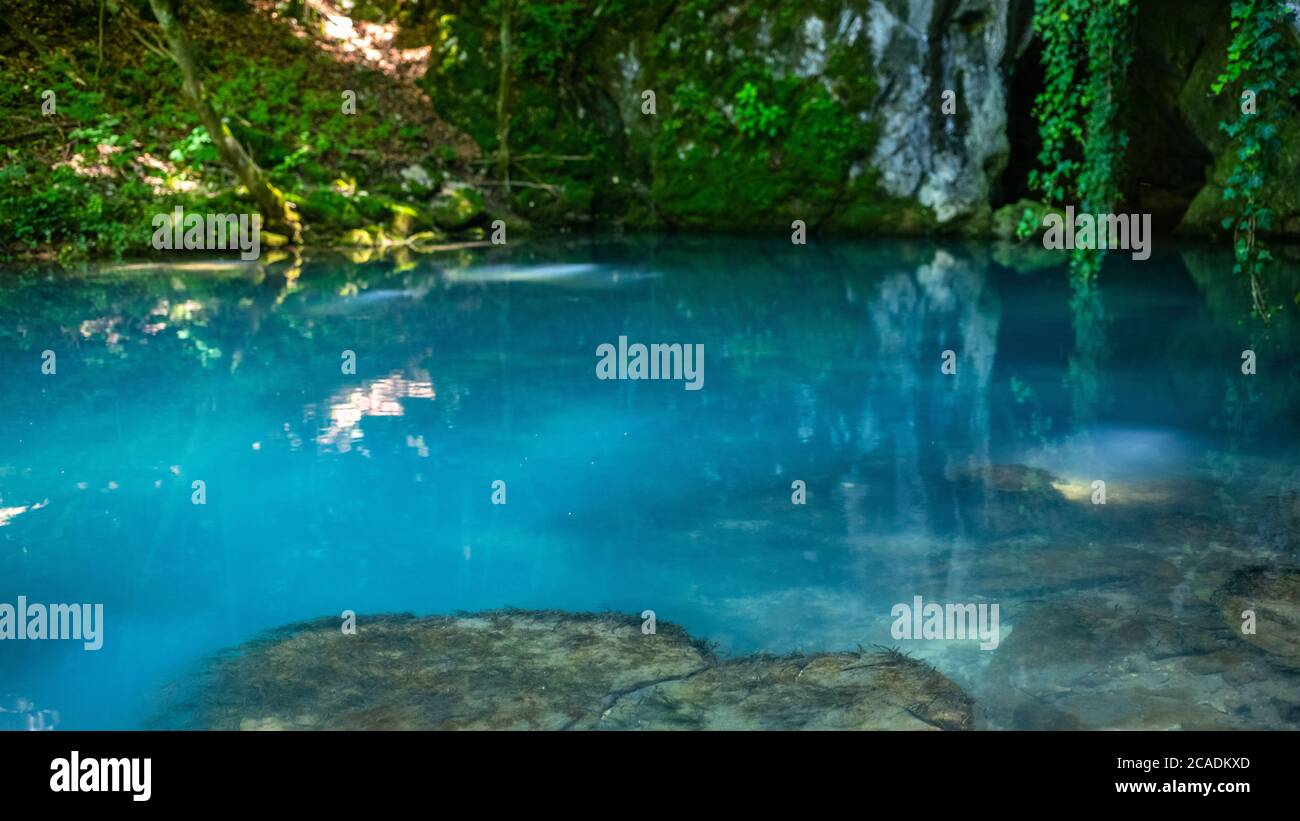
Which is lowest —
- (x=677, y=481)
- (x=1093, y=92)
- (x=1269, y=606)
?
(x=1269, y=606)

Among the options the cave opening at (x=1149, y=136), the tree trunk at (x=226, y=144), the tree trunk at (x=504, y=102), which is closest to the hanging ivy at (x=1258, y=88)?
the tree trunk at (x=226, y=144)

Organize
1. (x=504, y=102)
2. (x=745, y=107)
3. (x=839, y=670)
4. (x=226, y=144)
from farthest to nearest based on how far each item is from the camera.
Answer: (x=504, y=102), (x=745, y=107), (x=226, y=144), (x=839, y=670)

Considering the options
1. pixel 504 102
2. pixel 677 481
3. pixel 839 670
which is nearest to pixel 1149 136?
pixel 504 102

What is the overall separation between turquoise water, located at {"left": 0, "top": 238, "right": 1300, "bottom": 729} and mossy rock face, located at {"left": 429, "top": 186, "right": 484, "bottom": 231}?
7.23 metres

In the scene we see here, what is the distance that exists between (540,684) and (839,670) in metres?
1.06

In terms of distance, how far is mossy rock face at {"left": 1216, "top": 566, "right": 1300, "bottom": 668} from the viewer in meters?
4.40

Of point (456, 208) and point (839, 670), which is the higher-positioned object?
point (456, 208)

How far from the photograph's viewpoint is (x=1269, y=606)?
4781mm

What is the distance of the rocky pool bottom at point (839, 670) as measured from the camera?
12.8 feet

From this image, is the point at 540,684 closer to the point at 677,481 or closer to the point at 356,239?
the point at 677,481

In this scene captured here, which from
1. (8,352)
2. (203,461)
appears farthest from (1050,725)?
(8,352)

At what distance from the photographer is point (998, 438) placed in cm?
768

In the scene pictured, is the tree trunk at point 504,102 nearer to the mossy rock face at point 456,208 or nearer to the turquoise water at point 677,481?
the mossy rock face at point 456,208

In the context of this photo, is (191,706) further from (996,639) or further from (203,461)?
(203,461)
